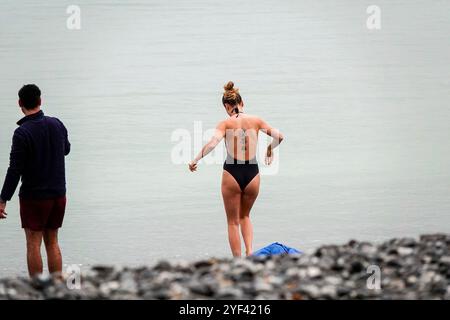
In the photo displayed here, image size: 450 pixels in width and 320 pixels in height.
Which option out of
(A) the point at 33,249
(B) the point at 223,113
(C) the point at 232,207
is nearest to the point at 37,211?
(A) the point at 33,249

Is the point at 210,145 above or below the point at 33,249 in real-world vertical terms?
above

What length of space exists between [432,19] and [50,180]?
828 inches

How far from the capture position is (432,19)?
29.2 meters

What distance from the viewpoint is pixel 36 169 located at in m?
9.58

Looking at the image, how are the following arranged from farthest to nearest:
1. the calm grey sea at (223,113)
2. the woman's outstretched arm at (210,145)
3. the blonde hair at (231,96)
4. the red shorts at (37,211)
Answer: the calm grey sea at (223,113), the blonde hair at (231,96), the woman's outstretched arm at (210,145), the red shorts at (37,211)

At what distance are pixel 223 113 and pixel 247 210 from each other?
7.84m

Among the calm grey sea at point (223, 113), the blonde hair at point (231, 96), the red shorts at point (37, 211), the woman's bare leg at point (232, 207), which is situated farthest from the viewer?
the calm grey sea at point (223, 113)

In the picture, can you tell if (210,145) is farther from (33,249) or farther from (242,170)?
(33,249)

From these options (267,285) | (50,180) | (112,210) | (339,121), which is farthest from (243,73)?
(267,285)

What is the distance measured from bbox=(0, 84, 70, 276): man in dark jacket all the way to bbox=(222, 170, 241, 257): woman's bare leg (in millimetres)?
1713

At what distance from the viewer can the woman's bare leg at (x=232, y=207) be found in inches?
421

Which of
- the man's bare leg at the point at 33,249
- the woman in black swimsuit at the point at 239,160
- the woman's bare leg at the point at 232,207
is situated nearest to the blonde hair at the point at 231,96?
the woman in black swimsuit at the point at 239,160

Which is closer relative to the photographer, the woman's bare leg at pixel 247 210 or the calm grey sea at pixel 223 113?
the woman's bare leg at pixel 247 210

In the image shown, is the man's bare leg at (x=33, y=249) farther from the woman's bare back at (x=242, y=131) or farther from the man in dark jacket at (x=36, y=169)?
the woman's bare back at (x=242, y=131)
